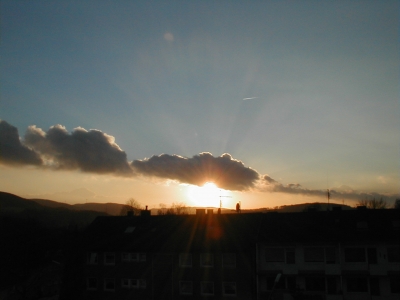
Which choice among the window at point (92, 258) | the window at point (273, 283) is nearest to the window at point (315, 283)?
the window at point (273, 283)

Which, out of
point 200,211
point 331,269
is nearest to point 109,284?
point 200,211

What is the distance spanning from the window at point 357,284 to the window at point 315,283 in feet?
7.21

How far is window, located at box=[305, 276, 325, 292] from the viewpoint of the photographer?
3484 centimetres

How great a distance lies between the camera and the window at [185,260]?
39.2m

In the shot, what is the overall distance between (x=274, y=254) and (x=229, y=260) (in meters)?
4.54

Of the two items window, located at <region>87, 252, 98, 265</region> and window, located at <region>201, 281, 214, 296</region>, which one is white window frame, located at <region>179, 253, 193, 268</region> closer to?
window, located at <region>201, 281, 214, 296</region>

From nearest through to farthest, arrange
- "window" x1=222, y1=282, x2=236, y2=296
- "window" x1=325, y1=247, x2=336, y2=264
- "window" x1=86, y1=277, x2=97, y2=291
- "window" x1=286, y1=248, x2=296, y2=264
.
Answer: "window" x1=325, y1=247, x2=336, y2=264
"window" x1=286, y1=248, x2=296, y2=264
"window" x1=222, y1=282, x2=236, y2=296
"window" x1=86, y1=277, x2=97, y2=291

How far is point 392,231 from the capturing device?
34.5 meters

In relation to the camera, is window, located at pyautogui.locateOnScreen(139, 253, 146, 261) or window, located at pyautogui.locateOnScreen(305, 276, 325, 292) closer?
window, located at pyautogui.locateOnScreen(305, 276, 325, 292)

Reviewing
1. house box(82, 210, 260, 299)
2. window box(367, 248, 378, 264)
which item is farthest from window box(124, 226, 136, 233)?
window box(367, 248, 378, 264)

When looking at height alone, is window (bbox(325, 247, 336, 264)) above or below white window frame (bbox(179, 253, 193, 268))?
above

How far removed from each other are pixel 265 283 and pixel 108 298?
17.0 m

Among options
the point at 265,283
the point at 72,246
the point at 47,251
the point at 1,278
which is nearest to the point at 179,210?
the point at 47,251

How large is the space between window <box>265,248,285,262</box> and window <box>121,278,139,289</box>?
46.1 ft
